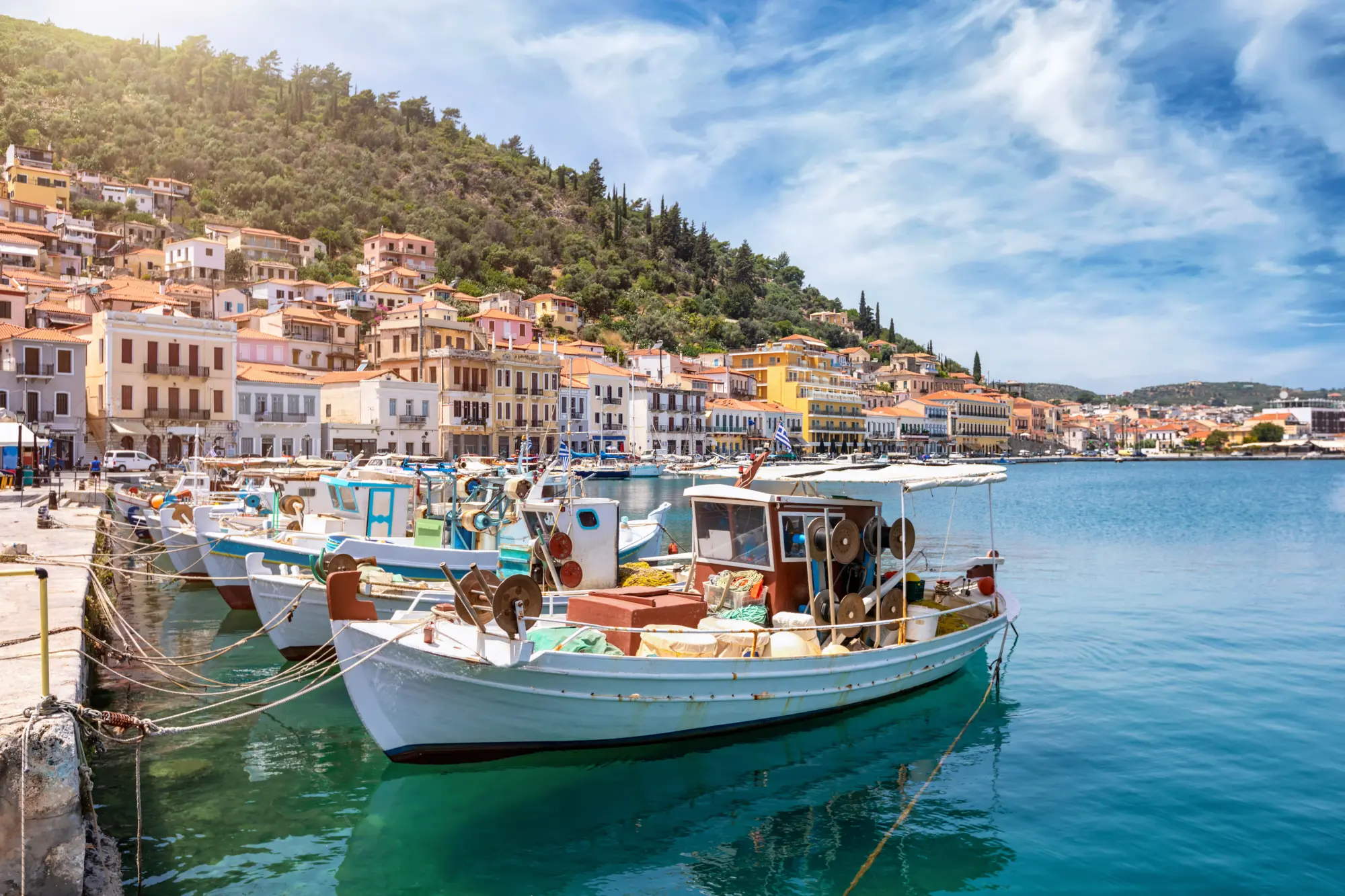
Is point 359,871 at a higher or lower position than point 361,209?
lower

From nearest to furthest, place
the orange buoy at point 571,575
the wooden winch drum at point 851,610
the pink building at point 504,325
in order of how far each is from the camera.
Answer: the wooden winch drum at point 851,610
the orange buoy at point 571,575
the pink building at point 504,325

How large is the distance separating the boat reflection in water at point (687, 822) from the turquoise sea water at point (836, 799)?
0.03m

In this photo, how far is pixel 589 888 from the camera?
7488 mm

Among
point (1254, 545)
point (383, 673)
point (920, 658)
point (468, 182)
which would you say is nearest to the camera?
point (383, 673)

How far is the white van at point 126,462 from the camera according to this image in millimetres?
42812

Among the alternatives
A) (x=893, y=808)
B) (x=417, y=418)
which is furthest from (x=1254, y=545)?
(x=417, y=418)

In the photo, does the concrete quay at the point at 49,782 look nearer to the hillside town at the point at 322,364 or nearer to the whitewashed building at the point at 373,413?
the hillside town at the point at 322,364

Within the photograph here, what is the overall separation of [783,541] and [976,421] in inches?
5144

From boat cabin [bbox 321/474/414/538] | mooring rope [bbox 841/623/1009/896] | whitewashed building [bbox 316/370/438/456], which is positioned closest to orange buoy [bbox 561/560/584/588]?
mooring rope [bbox 841/623/1009/896]

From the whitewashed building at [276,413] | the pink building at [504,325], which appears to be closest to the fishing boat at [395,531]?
the whitewashed building at [276,413]

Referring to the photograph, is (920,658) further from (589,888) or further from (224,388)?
(224,388)

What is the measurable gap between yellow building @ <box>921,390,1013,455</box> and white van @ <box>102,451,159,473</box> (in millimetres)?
107754

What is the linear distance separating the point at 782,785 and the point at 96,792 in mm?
7012

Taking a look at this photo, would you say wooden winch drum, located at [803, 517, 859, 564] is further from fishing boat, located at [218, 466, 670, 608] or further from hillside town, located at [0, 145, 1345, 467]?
hillside town, located at [0, 145, 1345, 467]
